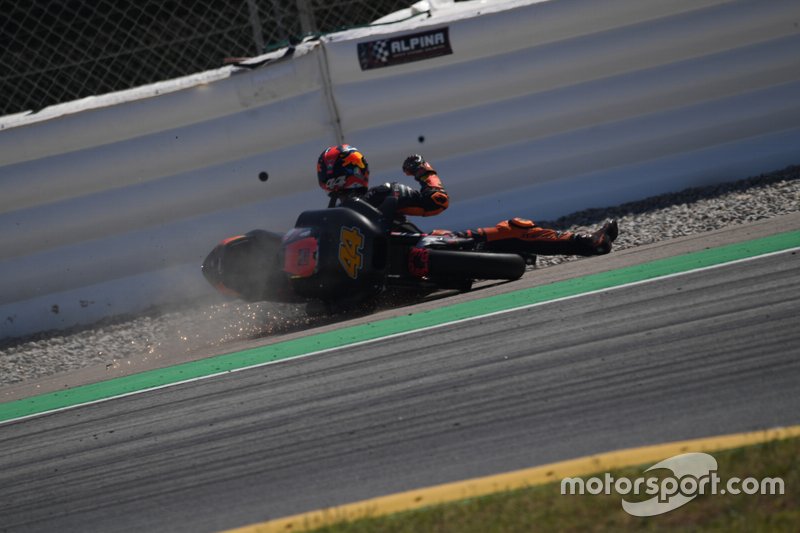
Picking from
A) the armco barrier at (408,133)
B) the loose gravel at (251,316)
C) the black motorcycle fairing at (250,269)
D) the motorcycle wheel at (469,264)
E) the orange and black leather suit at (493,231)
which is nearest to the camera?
the motorcycle wheel at (469,264)

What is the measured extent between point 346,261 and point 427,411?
2.47m

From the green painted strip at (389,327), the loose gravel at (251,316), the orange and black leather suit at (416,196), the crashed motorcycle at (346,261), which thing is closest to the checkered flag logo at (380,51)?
the orange and black leather suit at (416,196)

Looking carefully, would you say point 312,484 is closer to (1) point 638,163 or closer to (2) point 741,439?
(2) point 741,439

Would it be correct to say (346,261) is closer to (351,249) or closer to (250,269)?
(351,249)

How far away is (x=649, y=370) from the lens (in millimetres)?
4594

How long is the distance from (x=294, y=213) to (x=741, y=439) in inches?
216

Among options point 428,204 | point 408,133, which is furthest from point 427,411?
point 408,133

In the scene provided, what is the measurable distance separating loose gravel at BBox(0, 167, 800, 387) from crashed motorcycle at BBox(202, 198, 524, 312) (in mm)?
378

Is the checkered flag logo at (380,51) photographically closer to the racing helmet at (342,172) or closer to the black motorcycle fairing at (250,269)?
the racing helmet at (342,172)

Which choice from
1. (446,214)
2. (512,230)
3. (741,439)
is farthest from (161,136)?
(741,439)

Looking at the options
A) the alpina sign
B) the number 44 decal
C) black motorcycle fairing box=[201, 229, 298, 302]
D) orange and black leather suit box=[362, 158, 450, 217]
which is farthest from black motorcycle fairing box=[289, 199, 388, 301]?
the alpina sign

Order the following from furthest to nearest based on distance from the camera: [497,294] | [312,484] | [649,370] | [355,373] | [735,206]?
[735,206] < [497,294] < [355,373] < [649,370] < [312,484]

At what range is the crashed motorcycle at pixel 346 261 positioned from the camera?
7004 mm

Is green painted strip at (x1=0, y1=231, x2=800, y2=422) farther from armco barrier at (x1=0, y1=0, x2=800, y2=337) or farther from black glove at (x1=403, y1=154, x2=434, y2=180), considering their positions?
armco barrier at (x1=0, y1=0, x2=800, y2=337)
